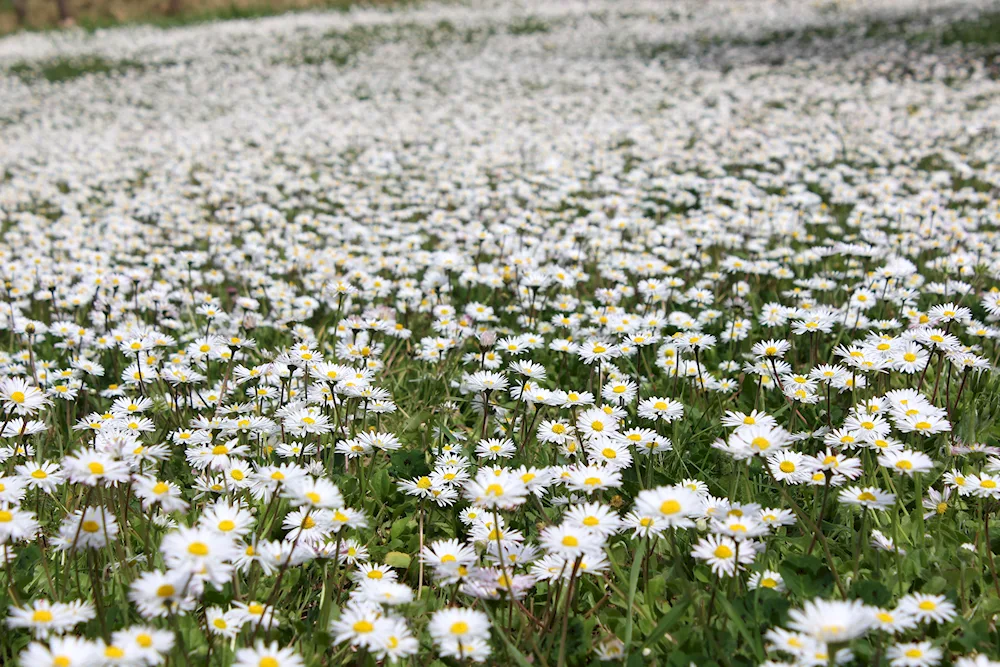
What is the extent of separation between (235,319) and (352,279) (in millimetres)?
795

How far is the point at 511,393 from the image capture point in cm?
281

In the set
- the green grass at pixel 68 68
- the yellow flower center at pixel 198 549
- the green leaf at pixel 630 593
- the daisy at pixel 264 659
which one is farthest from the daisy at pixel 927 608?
the green grass at pixel 68 68

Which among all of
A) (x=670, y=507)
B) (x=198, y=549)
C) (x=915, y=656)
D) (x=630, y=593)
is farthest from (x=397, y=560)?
(x=915, y=656)

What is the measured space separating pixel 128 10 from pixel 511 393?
35319 mm

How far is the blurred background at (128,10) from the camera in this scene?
28.8m

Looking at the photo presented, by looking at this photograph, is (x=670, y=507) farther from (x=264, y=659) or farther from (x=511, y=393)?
(x=511, y=393)

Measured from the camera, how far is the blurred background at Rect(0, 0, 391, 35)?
28.8 metres

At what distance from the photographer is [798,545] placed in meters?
2.26

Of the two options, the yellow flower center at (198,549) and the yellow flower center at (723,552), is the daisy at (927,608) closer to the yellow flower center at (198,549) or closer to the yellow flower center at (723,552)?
the yellow flower center at (723,552)

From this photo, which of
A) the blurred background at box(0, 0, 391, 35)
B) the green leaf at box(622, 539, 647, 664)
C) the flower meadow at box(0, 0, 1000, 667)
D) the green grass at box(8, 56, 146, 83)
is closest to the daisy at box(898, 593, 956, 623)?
the flower meadow at box(0, 0, 1000, 667)

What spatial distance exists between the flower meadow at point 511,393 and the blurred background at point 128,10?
2083cm

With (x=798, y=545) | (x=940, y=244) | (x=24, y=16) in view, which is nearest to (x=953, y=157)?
(x=940, y=244)

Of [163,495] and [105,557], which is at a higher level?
[163,495]

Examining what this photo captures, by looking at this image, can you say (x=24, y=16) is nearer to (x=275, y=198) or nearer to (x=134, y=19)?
(x=134, y=19)
